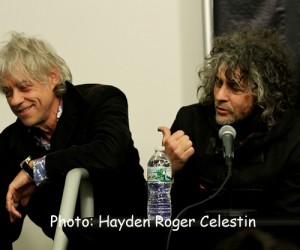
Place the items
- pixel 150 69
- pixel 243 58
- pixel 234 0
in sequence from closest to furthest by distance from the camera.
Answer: pixel 243 58 → pixel 234 0 → pixel 150 69

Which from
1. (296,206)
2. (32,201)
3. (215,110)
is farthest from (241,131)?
(32,201)

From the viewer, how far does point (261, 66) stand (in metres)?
2.15

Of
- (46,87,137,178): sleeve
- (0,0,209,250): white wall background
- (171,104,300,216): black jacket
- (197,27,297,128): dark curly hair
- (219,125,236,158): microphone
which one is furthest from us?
(0,0,209,250): white wall background

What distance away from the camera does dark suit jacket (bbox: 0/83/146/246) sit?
1.91m

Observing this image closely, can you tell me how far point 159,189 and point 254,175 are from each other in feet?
1.45

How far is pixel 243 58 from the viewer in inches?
84.1

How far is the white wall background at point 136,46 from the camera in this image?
2.59 m

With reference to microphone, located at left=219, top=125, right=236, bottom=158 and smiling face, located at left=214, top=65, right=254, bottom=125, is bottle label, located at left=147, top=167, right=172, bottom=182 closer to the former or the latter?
microphone, located at left=219, top=125, right=236, bottom=158

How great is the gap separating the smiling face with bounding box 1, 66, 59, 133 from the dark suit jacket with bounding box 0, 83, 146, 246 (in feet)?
0.22

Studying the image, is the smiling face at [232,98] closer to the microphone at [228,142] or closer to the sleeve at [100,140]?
the sleeve at [100,140]

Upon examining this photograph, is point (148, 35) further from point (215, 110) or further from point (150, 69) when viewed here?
point (215, 110)

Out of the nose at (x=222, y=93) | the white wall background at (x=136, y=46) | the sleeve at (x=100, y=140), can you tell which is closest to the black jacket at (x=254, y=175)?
the nose at (x=222, y=93)

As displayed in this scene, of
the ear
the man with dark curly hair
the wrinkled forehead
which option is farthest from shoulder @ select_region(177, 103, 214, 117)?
the wrinkled forehead

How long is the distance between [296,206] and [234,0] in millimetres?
903
